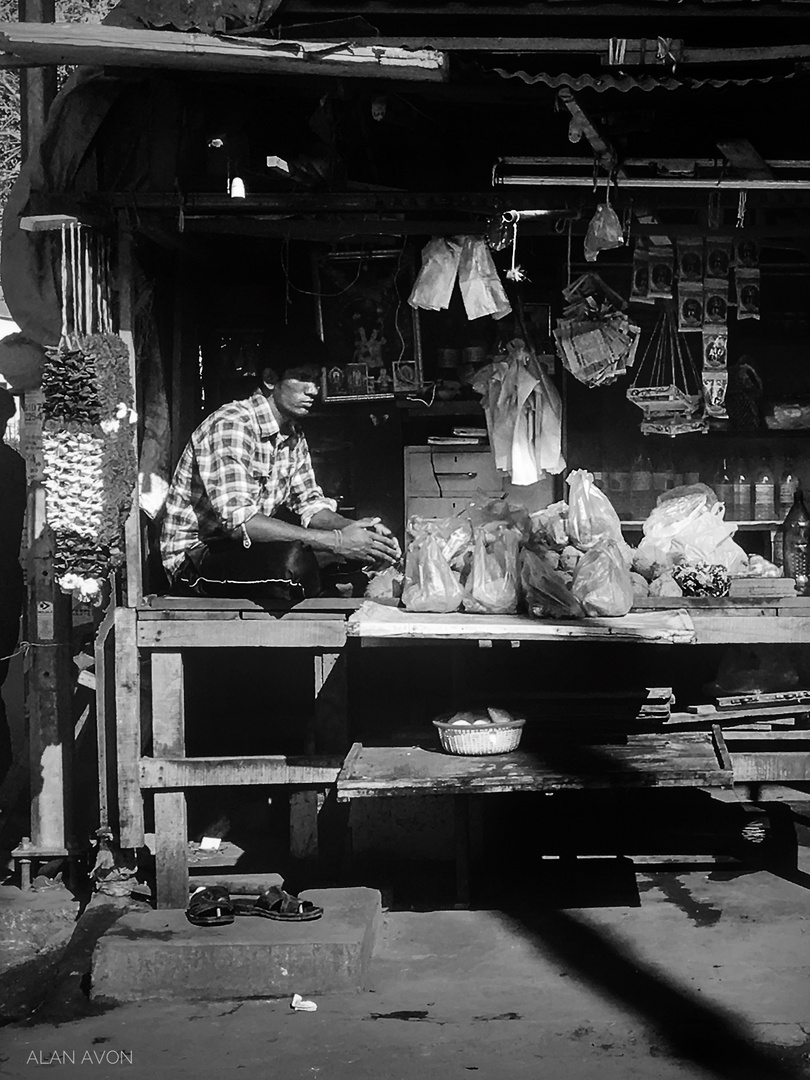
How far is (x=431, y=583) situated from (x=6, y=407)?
3.84 metres

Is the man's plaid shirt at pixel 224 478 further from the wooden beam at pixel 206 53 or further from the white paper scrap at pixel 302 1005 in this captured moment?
the white paper scrap at pixel 302 1005

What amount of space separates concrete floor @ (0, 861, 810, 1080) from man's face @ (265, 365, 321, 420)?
2.57m

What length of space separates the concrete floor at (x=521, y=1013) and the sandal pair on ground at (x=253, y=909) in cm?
41

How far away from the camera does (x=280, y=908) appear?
5172 mm

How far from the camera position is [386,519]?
284 inches

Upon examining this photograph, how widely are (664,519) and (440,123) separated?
2.48 meters

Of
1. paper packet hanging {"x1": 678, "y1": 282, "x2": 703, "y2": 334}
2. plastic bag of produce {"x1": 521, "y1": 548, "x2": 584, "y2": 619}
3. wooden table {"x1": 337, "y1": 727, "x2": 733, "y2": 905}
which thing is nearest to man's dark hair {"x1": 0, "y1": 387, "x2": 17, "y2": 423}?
wooden table {"x1": 337, "y1": 727, "x2": 733, "y2": 905}

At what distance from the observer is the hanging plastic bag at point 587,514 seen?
5863 millimetres

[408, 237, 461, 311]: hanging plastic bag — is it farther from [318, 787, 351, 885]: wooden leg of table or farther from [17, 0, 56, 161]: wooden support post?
[318, 787, 351, 885]: wooden leg of table

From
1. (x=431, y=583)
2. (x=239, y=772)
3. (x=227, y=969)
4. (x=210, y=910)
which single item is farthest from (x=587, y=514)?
(x=227, y=969)

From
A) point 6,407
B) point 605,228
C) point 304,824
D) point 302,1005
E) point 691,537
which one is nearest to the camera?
point 302,1005

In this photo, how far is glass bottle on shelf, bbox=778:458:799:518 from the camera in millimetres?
7113

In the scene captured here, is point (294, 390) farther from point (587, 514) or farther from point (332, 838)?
point (332, 838)

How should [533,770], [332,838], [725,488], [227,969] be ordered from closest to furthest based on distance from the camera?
[227,969] < [533,770] < [332,838] < [725,488]
